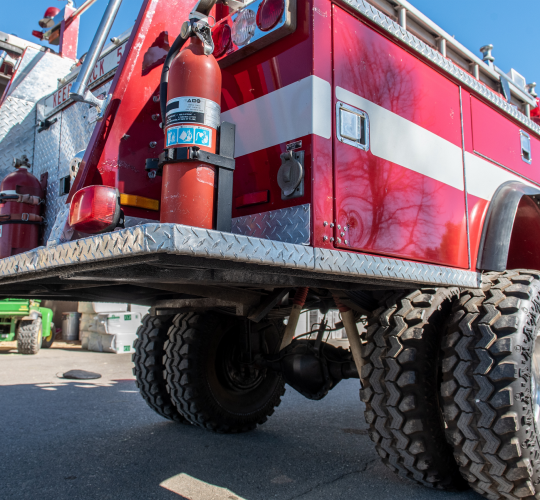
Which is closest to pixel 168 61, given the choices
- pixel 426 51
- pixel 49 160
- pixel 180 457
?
pixel 426 51

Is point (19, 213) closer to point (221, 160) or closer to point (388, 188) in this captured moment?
point (221, 160)

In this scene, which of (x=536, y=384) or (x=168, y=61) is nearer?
(x=168, y=61)

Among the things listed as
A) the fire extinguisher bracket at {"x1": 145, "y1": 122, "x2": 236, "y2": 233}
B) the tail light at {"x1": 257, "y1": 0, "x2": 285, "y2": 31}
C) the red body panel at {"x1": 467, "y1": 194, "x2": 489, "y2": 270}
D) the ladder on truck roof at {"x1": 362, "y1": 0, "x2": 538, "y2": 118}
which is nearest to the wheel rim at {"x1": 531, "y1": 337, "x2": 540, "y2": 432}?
the red body panel at {"x1": 467, "y1": 194, "x2": 489, "y2": 270}

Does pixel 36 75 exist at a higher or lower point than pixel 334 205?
higher

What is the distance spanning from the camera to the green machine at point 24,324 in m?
10.2

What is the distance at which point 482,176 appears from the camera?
313 cm

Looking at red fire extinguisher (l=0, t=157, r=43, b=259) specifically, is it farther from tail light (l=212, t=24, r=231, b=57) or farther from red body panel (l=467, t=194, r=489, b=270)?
red body panel (l=467, t=194, r=489, b=270)

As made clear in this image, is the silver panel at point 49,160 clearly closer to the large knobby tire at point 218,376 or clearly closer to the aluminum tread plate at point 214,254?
the aluminum tread plate at point 214,254

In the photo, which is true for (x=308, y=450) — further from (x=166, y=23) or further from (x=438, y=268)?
(x=166, y=23)

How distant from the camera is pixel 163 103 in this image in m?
2.39

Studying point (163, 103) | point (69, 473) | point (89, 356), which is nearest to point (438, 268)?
point (163, 103)

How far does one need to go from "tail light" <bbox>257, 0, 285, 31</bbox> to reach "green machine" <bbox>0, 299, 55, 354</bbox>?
9.75m

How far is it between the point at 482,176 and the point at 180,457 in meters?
2.80

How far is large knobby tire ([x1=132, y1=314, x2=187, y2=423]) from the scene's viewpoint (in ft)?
13.6
